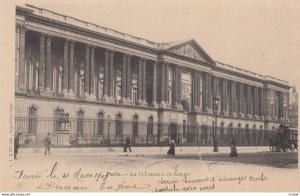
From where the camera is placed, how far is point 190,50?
62.3 meters

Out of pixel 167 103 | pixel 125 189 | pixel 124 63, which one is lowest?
pixel 125 189

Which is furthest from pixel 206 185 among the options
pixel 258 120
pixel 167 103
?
pixel 258 120

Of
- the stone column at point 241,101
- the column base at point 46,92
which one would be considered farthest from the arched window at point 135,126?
the stone column at point 241,101

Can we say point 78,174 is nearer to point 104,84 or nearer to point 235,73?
point 104,84

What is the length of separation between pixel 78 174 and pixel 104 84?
34.5 meters

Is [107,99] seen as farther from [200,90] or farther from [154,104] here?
[200,90]

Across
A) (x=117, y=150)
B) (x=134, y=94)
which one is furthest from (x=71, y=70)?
(x=117, y=150)

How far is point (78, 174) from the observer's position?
57.3 feet

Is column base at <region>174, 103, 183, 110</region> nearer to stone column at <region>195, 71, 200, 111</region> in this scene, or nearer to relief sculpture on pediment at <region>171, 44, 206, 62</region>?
stone column at <region>195, 71, 200, 111</region>

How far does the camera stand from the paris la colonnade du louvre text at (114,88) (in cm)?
4037

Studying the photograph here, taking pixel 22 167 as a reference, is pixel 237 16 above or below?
above

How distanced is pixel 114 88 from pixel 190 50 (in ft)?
44.1

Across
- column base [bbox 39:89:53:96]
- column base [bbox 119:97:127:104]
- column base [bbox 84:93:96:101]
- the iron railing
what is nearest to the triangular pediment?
column base [bbox 119:97:127:104]

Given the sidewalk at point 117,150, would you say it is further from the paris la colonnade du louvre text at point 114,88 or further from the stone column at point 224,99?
the stone column at point 224,99
